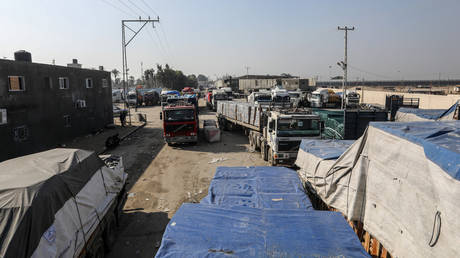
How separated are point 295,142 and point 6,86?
563 inches

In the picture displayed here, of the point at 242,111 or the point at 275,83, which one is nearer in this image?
the point at 242,111

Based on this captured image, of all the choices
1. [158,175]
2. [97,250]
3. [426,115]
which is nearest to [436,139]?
[97,250]

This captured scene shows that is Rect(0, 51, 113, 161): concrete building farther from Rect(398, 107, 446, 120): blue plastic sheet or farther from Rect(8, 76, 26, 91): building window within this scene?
Rect(398, 107, 446, 120): blue plastic sheet

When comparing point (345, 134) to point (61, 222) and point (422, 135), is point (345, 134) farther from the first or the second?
point (61, 222)

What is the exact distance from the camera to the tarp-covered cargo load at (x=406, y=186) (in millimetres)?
3465

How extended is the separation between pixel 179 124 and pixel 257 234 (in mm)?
13756

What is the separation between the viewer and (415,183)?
13.4ft

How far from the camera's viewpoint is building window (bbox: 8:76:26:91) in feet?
46.9

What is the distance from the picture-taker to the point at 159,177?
39.7 ft

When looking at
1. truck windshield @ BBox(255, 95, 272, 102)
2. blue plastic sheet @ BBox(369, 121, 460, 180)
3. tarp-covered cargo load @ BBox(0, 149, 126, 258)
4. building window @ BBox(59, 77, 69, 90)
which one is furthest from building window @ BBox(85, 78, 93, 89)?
blue plastic sheet @ BBox(369, 121, 460, 180)

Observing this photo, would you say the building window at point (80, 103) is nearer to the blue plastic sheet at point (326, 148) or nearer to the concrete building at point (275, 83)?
the blue plastic sheet at point (326, 148)

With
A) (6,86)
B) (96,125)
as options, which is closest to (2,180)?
(6,86)

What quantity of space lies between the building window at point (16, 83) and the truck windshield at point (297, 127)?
13.6 m

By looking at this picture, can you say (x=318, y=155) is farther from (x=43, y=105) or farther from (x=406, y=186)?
(x=43, y=105)
